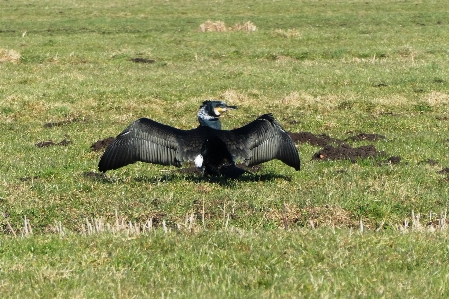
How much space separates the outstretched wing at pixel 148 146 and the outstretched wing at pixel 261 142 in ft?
2.01

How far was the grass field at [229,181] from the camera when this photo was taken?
696 cm

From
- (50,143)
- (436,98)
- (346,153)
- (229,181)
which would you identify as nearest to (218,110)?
(229,181)

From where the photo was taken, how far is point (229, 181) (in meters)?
12.6

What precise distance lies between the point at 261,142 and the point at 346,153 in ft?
11.4

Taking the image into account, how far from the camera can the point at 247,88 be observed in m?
24.9

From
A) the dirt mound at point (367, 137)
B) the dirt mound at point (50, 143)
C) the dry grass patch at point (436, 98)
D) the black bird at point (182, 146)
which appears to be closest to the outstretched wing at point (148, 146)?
the black bird at point (182, 146)

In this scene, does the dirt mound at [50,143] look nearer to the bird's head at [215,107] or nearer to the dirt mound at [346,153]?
the bird's head at [215,107]

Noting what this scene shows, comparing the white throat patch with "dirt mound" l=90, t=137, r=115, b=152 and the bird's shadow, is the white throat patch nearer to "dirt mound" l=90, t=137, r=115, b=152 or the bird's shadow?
the bird's shadow

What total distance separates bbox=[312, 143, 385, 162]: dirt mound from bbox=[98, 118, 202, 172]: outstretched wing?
3990mm

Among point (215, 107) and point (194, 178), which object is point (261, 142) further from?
point (194, 178)

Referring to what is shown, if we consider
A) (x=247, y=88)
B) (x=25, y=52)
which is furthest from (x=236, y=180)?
(x=25, y=52)

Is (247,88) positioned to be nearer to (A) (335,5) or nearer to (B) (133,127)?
(B) (133,127)

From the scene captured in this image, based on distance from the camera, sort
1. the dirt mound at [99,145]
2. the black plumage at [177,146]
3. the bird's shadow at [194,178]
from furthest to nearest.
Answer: the dirt mound at [99,145]
the bird's shadow at [194,178]
the black plumage at [177,146]

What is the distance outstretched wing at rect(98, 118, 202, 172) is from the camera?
39.5 ft
